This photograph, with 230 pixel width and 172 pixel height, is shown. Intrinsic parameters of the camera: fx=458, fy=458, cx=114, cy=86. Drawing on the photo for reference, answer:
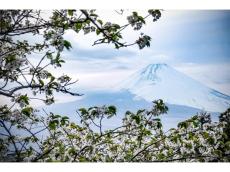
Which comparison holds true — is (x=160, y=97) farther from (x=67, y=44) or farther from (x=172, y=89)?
(x=67, y=44)

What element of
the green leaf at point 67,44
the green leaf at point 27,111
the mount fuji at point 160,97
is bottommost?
the green leaf at point 27,111

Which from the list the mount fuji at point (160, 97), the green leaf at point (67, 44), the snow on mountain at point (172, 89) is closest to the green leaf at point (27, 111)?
the mount fuji at point (160, 97)

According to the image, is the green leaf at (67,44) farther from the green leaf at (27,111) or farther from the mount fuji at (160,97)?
the green leaf at (27,111)

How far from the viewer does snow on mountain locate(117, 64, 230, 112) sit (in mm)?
2984

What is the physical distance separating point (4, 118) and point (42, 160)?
15.3 inches

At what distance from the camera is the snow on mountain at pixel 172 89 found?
9.79ft

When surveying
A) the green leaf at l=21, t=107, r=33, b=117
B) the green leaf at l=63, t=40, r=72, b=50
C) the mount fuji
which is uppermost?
the green leaf at l=63, t=40, r=72, b=50

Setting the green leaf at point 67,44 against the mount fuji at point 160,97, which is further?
the mount fuji at point 160,97

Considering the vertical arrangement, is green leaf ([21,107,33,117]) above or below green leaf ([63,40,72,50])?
below

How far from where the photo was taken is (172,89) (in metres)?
3.03

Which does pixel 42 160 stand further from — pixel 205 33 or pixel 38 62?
pixel 205 33

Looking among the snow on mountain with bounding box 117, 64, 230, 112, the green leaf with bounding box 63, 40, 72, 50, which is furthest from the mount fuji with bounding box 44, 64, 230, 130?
the green leaf with bounding box 63, 40, 72, 50

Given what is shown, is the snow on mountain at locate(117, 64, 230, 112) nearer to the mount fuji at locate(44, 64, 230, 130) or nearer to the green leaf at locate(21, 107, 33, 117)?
the mount fuji at locate(44, 64, 230, 130)

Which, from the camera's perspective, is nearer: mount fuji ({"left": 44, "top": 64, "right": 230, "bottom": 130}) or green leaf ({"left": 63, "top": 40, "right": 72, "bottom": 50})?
green leaf ({"left": 63, "top": 40, "right": 72, "bottom": 50})
